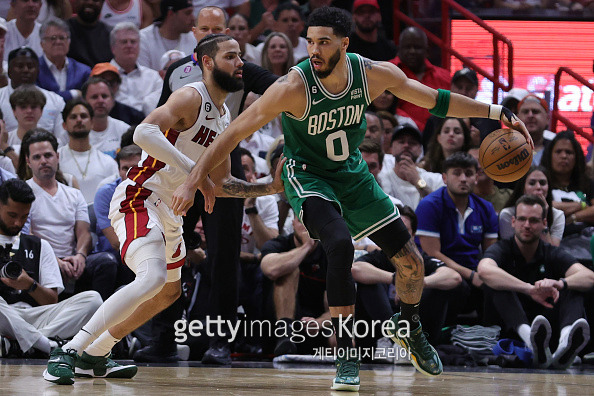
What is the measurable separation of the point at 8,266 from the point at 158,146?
256 cm

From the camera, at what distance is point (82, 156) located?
9.11m

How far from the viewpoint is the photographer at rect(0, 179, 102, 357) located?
7391 millimetres

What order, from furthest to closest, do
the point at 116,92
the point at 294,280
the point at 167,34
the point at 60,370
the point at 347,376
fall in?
the point at 167,34 < the point at 116,92 < the point at 294,280 < the point at 60,370 < the point at 347,376

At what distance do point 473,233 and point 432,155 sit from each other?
1.30 m

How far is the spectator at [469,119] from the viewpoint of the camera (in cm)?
1026

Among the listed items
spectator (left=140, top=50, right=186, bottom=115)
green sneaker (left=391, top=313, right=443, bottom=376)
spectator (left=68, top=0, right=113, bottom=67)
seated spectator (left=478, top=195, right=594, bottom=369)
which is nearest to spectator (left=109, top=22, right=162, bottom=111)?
spectator (left=140, top=50, right=186, bottom=115)

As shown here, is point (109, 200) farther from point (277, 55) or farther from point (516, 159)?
point (516, 159)

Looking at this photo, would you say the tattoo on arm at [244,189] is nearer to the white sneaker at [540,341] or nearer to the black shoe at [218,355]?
the black shoe at [218,355]

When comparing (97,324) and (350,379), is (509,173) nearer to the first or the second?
(350,379)

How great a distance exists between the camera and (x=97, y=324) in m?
5.43

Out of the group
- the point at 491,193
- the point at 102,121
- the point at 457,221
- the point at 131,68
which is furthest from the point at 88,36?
the point at 457,221

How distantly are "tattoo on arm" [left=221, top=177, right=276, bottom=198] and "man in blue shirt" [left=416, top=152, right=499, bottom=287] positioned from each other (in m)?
2.85

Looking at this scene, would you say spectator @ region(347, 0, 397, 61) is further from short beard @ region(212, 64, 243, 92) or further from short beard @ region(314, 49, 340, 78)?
short beard @ region(314, 49, 340, 78)

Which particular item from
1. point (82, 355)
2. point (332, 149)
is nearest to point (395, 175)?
point (332, 149)
